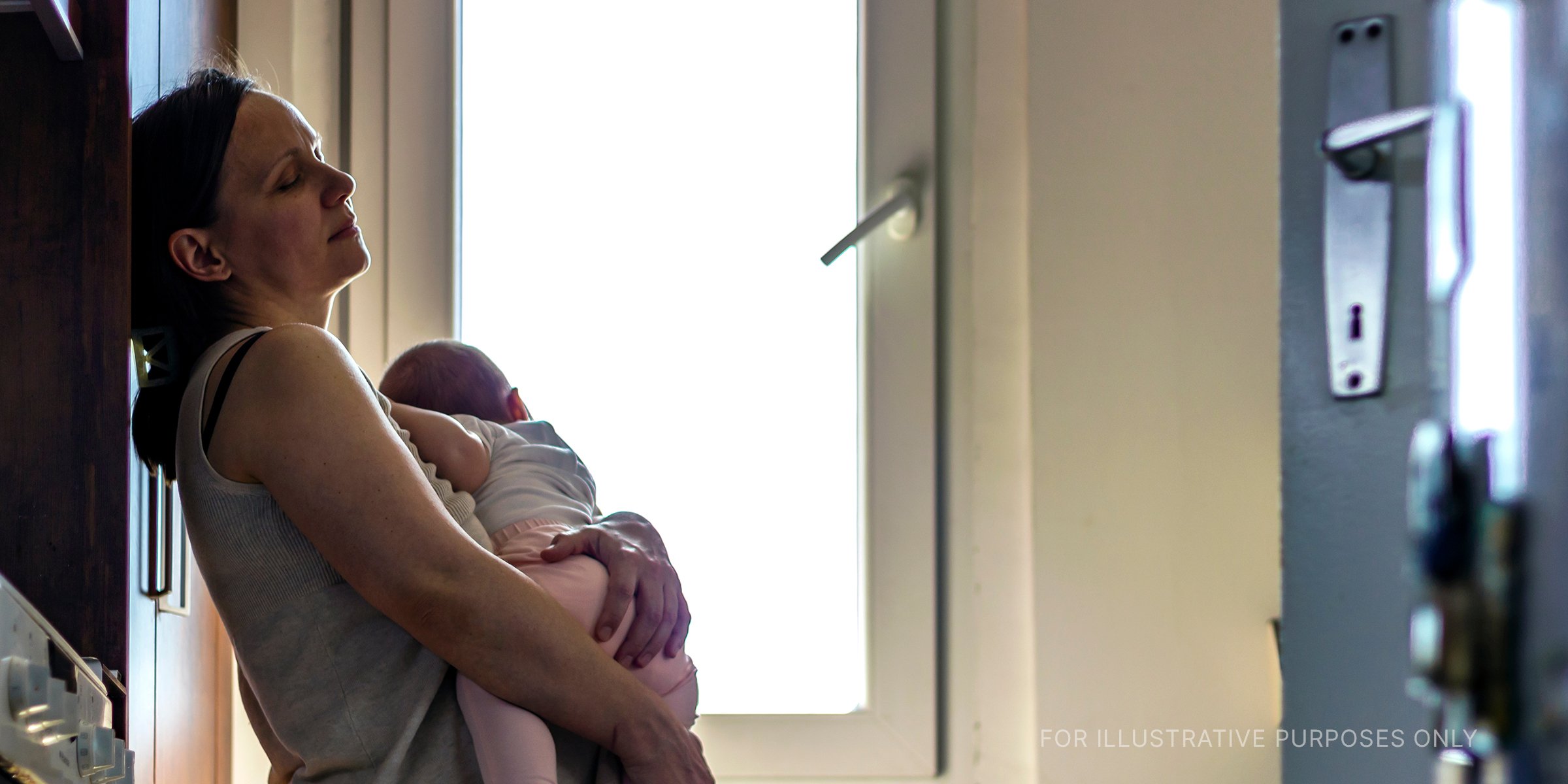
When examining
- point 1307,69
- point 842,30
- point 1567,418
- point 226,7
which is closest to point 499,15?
point 226,7

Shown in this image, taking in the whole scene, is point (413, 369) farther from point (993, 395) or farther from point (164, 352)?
point (993, 395)

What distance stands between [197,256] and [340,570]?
13.9 inches

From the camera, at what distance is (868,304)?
6.03ft

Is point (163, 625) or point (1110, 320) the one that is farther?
point (1110, 320)

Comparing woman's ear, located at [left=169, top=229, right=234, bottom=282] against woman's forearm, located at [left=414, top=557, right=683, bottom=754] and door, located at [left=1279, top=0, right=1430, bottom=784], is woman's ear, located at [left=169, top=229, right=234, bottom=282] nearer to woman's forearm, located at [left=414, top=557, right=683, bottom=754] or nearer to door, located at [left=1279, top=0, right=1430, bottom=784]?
woman's forearm, located at [left=414, top=557, right=683, bottom=754]

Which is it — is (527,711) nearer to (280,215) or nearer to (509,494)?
(509,494)

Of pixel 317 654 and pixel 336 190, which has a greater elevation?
pixel 336 190

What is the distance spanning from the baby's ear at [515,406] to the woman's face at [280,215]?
0.85 ft

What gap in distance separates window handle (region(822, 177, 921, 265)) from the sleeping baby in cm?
60

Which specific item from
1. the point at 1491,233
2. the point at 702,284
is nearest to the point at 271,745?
the point at 702,284

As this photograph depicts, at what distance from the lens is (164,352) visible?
3.77 feet

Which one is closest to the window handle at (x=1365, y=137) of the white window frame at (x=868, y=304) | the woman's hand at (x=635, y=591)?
the woman's hand at (x=635, y=591)

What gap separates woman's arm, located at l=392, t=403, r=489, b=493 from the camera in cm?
119

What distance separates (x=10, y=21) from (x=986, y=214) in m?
1.24
